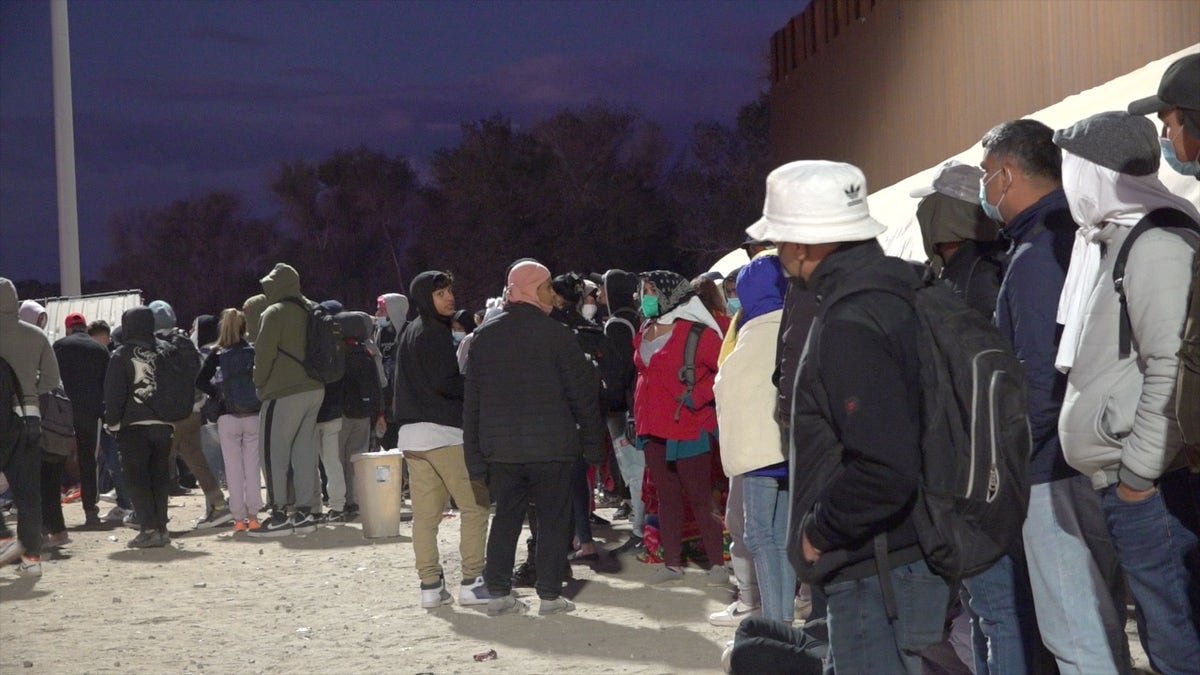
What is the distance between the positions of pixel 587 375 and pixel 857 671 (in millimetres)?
4882

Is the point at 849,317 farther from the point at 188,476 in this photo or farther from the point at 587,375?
the point at 188,476

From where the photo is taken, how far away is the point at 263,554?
11852 millimetres

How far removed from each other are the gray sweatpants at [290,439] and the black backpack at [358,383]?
70 centimetres

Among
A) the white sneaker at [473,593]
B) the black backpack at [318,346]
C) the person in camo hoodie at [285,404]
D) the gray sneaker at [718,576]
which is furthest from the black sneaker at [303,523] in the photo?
the gray sneaker at [718,576]

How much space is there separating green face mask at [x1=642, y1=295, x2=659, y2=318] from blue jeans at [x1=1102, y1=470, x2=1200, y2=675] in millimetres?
4805

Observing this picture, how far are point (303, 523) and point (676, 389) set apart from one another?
5.54 metres

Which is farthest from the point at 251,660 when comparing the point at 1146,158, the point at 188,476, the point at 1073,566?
the point at 188,476

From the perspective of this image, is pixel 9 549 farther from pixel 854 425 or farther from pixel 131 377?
pixel 854 425

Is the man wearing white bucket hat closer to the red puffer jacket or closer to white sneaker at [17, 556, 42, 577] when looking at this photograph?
the red puffer jacket

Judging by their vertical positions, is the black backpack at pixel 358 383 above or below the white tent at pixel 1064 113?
below

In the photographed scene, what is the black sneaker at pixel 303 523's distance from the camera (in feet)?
42.4

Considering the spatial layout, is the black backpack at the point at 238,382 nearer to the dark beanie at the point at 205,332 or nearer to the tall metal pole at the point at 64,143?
the dark beanie at the point at 205,332

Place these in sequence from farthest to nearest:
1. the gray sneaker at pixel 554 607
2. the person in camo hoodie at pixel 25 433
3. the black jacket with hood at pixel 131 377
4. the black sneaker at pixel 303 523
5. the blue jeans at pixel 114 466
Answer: the blue jeans at pixel 114 466
the black sneaker at pixel 303 523
the black jacket with hood at pixel 131 377
the person in camo hoodie at pixel 25 433
the gray sneaker at pixel 554 607

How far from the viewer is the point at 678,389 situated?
865 cm
